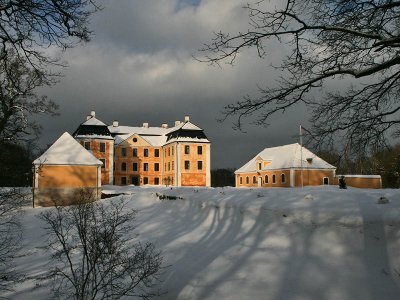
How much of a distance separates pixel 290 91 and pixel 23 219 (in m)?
18.9

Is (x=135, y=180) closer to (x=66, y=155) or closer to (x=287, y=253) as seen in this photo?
(x=66, y=155)

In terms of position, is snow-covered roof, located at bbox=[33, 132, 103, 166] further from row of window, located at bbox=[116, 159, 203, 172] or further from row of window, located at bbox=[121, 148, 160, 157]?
row of window, located at bbox=[121, 148, 160, 157]

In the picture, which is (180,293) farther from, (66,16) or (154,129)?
(154,129)

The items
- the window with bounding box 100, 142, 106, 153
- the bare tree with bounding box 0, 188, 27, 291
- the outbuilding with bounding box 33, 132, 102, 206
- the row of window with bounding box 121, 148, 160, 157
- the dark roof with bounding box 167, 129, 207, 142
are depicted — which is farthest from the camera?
the row of window with bounding box 121, 148, 160, 157

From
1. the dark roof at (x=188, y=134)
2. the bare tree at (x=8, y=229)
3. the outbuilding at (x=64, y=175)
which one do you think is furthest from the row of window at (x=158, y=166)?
the bare tree at (x=8, y=229)

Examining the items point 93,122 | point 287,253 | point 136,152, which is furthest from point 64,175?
point 136,152

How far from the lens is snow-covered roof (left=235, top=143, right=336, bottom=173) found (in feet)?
138

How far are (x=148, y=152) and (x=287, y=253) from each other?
153 feet

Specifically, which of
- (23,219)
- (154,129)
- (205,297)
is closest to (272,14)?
(205,297)

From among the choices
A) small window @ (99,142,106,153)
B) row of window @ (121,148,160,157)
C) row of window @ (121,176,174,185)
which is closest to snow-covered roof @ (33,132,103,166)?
small window @ (99,142,106,153)

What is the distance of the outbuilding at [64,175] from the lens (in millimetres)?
27281

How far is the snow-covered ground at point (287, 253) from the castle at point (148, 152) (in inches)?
1350

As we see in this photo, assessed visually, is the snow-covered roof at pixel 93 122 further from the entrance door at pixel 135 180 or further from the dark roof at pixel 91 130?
the entrance door at pixel 135 180

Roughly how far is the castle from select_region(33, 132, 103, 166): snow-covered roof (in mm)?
Answer: 16830
